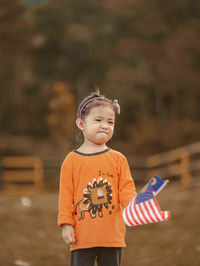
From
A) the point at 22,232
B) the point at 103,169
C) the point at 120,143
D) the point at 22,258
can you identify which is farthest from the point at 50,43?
the point at 103,169

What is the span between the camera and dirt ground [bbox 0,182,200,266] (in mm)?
4852

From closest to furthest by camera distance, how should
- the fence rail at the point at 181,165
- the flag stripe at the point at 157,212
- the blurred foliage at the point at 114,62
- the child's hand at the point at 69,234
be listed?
the flag stripe at the point at 157,212
the child's hand at the point at 69,234
the fence rail at the point at 181,165
the blurred foliage at the point at 114,62

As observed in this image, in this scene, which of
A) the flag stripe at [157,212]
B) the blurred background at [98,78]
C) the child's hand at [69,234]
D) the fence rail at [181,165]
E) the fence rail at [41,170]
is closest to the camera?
the flag stripe at [157,212]

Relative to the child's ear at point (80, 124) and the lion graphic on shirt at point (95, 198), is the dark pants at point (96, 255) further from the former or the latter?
the child's ear at point (80, 124)

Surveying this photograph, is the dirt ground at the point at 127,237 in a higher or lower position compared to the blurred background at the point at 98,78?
lower

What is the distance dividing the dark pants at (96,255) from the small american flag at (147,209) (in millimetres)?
320

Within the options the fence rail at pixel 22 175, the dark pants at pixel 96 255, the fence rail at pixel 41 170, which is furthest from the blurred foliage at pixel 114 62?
the dark pants at pixel 96 255

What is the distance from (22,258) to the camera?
4.98 meters

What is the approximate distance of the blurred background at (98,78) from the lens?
17.3m

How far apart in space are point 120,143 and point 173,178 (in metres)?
6.53

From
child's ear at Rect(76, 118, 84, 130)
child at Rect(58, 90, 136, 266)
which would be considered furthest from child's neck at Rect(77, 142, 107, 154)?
child's ear at Rect(76, 118, 84, 130)

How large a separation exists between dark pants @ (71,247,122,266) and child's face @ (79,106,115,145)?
23.5 inches

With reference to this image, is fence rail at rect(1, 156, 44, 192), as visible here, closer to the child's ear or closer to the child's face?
the child's ear

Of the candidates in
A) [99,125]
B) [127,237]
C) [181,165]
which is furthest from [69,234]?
[181,165]
